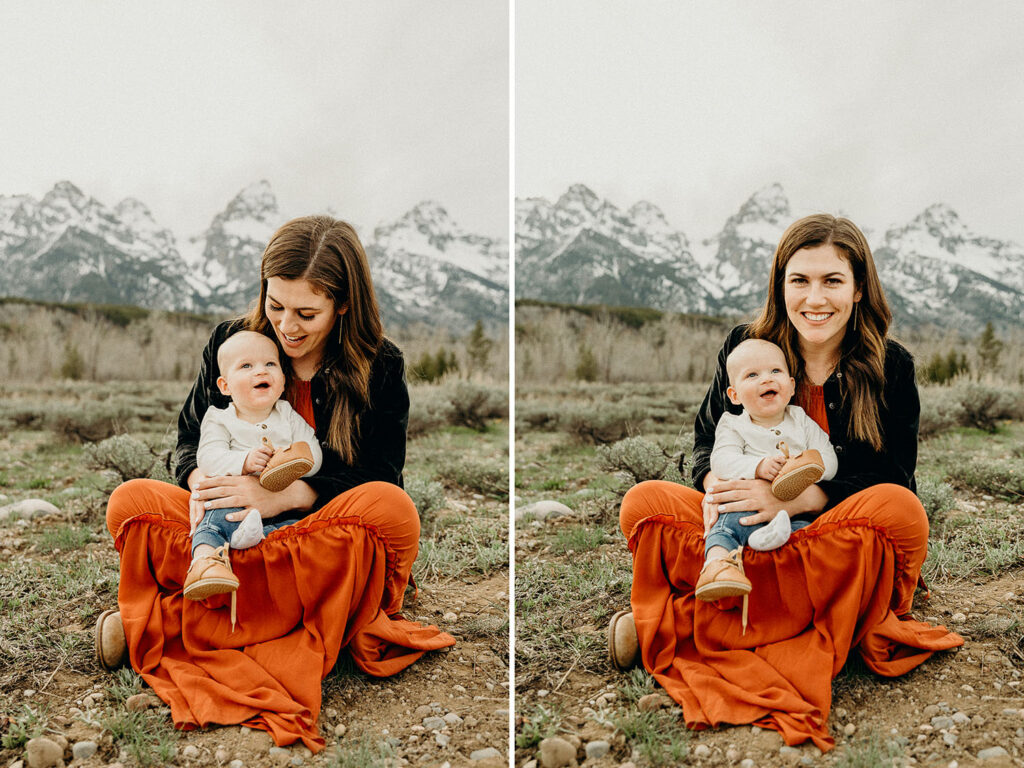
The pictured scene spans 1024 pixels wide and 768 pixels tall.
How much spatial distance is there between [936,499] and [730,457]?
5.78 ft

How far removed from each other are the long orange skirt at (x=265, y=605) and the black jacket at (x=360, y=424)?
119 millimetres

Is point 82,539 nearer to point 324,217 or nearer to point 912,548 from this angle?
point 324,217

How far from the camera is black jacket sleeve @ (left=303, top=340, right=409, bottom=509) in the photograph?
3.04 meters

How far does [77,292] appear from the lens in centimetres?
868

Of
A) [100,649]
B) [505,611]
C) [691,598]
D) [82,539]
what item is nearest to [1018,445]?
[691,598]

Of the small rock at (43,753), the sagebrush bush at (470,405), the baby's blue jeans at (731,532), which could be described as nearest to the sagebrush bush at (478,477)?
the sagebrush bush at (470,405)

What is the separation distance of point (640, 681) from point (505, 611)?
0.83 metres

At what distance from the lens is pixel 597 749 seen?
2.76m

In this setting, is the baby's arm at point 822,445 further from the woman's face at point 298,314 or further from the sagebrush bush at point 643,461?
the woman's face at point 298,314

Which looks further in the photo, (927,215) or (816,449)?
(927,215)

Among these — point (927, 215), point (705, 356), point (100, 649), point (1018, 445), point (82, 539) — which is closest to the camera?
point (100, 649)

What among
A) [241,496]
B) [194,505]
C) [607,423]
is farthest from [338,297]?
[607,423]

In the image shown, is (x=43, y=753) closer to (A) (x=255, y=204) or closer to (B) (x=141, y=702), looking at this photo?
(B) (x=141, y=702)

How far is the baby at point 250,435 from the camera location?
9.26 ft
